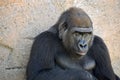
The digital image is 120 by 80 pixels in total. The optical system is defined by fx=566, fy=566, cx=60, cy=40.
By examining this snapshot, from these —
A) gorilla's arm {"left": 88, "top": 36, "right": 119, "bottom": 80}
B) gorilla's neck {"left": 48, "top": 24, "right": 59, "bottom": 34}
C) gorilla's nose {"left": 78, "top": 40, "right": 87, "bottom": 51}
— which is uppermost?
gorilla's neck {"left": 48, "top": 24, "right": 59, "bottom": 34}

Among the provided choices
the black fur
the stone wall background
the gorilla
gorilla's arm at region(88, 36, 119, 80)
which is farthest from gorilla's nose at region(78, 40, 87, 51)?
the stone wall background

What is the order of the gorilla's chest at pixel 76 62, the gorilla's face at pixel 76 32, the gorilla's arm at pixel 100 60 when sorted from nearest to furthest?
the gorilla's face at pixel 76 32 → the gorilla's chest at pixel 76 62 → the gorilla's arm at pixel 100 60

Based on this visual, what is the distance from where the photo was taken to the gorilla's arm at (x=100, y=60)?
197 inches

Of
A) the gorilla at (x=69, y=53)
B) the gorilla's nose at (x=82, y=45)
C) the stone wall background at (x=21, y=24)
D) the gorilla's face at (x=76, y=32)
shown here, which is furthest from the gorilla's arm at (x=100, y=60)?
the stone wall background at (x=21, y=24)

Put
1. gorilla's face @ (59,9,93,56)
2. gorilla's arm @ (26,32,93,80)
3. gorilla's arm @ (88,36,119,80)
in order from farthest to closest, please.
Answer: gorilla's arm @ (88,36,119,80) < gorilla's face @ (59,9,93,56) < gorilla's arm @ (26,32,93,80)

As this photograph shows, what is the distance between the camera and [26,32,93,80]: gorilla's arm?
461 cm

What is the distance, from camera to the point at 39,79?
4.65 m

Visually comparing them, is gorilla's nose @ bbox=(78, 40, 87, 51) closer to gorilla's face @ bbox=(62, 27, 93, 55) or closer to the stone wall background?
gorilla's face @ bbox=(62, 27, 93, 55)

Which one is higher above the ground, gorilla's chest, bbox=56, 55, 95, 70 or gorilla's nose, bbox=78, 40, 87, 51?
gorilla's nose, bbox=78, 40, 87, 51

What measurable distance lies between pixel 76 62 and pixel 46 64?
34cm

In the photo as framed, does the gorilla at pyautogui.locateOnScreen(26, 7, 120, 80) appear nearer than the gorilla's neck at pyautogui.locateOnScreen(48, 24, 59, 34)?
Yes

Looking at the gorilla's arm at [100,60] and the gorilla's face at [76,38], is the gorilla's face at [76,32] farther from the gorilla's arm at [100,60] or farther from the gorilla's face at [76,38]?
the gorilla's arm at [100,60]

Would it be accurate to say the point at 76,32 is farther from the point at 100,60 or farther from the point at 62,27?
the point at 100,60

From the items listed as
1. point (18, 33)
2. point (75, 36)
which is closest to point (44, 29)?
point (18, 33)
